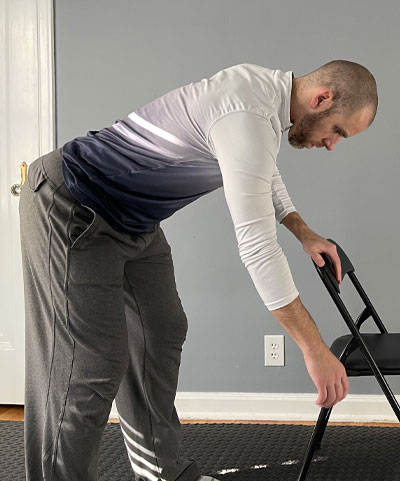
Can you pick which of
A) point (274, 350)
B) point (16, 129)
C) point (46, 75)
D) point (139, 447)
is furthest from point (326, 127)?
point (16, 129)

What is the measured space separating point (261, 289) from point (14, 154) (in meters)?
2.03

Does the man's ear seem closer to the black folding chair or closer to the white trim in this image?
the black folding chair

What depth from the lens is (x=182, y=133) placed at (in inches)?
66.6

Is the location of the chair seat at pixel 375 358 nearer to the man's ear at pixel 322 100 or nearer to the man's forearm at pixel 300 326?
the man's forearm at pixel 300 326

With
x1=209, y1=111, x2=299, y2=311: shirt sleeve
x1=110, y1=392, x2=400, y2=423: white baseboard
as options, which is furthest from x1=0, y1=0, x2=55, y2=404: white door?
x1=209, y1=111, x2=299, y2=311: shirt sleeve

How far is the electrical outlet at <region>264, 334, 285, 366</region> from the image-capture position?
10.0ft

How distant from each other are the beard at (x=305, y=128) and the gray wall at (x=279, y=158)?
1232 mm

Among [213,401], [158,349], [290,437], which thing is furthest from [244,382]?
[158,349]

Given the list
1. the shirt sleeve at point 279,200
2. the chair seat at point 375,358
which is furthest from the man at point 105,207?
the chair seat at point 375,358

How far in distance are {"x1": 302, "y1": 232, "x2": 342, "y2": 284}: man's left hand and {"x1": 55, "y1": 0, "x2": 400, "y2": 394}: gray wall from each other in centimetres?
97

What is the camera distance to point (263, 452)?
2.54 metres

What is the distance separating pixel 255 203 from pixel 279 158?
1568 millimetres

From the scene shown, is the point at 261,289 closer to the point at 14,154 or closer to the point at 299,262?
the point at 299,262

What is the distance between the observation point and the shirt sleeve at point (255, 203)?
1494mm
